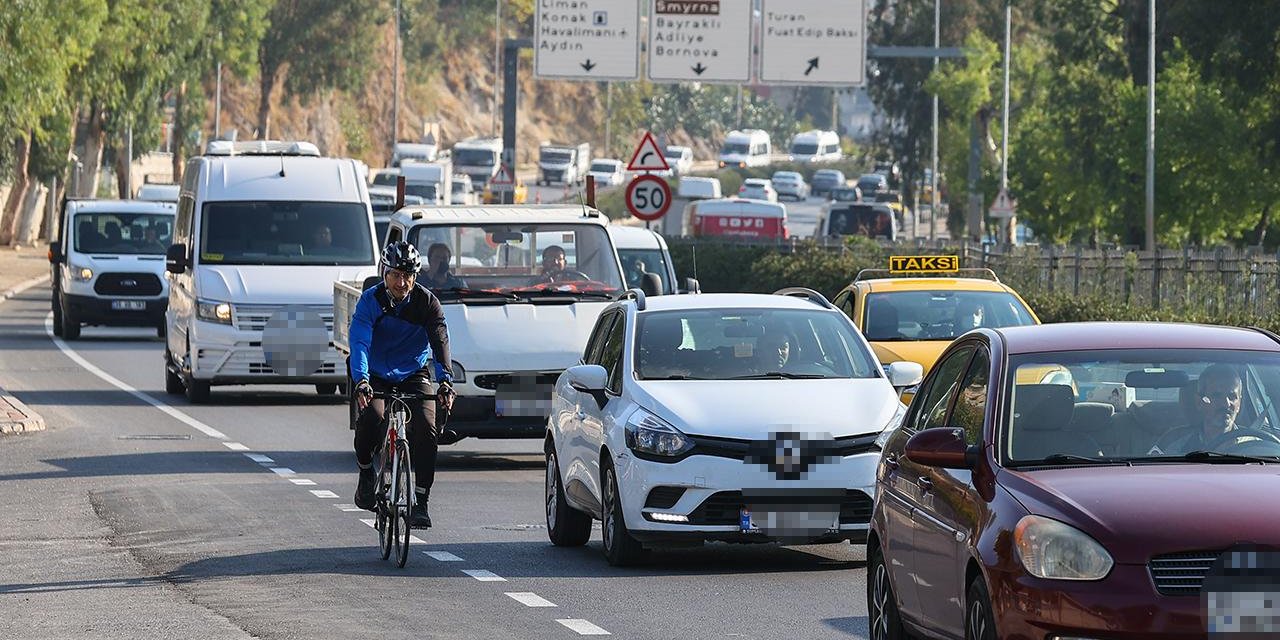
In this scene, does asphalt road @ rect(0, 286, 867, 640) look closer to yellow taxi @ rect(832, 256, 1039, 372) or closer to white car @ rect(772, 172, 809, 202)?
yellow taxi @ rect(832, 256, 1039, 372)

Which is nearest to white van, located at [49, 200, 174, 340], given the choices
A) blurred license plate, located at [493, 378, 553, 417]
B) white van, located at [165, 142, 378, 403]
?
white van, located at [165, 142, 378, 403]

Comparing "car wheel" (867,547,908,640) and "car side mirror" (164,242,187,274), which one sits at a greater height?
"car side mirror" (164,242,187,274)

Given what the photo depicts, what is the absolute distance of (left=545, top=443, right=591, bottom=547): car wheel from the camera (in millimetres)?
14062

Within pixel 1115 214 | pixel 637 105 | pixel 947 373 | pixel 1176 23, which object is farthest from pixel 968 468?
pixel 637 105

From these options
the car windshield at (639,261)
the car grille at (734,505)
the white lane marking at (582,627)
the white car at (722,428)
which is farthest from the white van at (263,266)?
the white lane marking at (582,627)

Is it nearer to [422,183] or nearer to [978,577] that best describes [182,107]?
[422,183]

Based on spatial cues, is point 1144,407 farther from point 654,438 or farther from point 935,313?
point 935,313

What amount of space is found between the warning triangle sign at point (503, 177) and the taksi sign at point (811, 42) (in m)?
6.38

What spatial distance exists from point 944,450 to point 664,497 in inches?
179

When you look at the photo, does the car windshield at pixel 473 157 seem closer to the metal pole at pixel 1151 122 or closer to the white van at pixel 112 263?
the metal pole at pixel 1151 122

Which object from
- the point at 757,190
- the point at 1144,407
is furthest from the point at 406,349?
the point at 757,190

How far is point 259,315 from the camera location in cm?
2527

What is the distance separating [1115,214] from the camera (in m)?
60.3

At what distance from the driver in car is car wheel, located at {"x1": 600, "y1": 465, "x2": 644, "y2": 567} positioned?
16.1 feet
